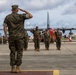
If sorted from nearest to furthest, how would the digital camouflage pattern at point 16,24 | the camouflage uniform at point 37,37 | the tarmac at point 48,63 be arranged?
the digital camouflage pattern at point 16,24 < the tarmac at point 48,63 < the camouflage uniform at point 37,37

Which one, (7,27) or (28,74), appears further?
(7,27)

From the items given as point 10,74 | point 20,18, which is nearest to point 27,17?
point 20,18

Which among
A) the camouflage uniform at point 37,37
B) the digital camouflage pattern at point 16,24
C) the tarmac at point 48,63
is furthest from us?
the camouflage uniform at point 37,37

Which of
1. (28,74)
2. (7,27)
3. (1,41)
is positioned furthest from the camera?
(1,41)

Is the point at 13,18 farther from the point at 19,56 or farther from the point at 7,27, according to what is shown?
the point at 19,56

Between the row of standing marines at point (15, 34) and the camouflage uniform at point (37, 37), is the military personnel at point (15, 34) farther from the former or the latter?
the camouflage uniform at point (37, 37)

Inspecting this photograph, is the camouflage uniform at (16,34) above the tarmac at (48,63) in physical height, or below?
above

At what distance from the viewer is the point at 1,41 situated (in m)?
52.2

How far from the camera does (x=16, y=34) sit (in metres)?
11.3

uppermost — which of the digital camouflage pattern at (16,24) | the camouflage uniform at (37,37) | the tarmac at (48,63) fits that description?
the digital camouflage pattern at (16,24)

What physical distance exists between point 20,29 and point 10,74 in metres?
1.37

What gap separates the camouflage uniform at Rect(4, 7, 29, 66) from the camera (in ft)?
37.1

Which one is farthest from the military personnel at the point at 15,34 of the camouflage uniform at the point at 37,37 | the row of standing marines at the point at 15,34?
the camouflage uniform at the point at 37,37

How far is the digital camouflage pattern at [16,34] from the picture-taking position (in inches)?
445
